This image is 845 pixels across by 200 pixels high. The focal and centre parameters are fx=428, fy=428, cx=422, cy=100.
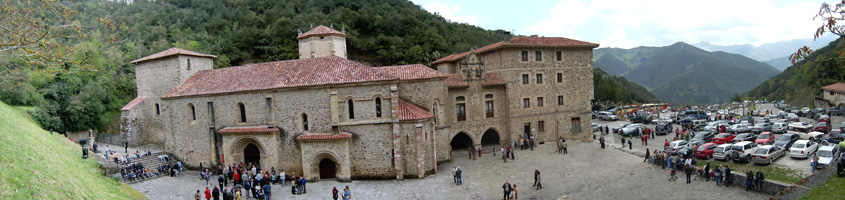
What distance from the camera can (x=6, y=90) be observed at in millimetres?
32000

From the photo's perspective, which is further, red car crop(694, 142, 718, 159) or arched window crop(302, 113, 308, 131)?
red car crop(694, 142, 718, 159)

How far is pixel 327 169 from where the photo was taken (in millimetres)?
25359

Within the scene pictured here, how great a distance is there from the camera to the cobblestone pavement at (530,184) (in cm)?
2069

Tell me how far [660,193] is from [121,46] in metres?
64.0

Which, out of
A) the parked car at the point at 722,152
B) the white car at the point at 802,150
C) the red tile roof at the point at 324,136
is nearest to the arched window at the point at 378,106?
the red tile roof at the point at 324,136

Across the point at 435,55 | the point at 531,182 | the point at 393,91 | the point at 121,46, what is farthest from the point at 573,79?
the point at 121,46

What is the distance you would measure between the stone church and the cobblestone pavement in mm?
1821

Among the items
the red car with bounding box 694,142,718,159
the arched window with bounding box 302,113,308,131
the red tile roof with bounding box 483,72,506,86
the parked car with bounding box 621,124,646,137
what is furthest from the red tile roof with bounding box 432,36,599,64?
the arched window with bounding box 302,113,308,131

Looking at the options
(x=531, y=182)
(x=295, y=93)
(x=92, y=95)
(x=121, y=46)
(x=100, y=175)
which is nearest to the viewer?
(x=100, y=175)

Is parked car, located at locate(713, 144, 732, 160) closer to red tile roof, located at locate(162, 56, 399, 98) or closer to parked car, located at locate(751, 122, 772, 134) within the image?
parked car, located at locate(751, 122, 772, 134)

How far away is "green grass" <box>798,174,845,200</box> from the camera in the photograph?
16953 millimetres

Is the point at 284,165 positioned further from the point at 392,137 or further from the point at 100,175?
the point at 100,175

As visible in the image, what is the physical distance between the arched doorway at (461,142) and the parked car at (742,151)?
16992 millimetres

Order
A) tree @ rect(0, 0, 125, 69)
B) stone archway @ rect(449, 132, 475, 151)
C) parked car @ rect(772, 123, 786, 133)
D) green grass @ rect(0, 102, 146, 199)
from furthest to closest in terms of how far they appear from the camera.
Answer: parked car @ rect(772, 123, 786, 133)
stone archway @ rect(449, 132, 475, 151)
green grass @ rect(0, 102, 146, 199)
tree @ rect(0, 0, 125, 69)
